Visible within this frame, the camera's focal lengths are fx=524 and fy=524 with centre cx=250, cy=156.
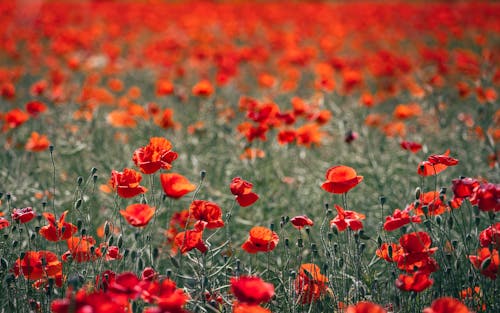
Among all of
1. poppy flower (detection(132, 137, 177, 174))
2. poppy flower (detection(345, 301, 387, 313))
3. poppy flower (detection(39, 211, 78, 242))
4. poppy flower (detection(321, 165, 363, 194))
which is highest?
poppy flower (detection(132, 137, 177, 174))

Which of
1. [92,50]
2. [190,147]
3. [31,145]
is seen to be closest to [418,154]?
[190,147]

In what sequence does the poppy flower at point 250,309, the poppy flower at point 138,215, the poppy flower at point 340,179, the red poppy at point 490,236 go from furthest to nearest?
1. the poppy flower at point 340,179
2. the red poppy at point 490,236
3. the poppy flower at point 138,215
4. the poppy flower at point 250,309

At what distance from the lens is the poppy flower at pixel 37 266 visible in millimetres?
1723

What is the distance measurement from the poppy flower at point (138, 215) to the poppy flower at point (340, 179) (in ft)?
2.03

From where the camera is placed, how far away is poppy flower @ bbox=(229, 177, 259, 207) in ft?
5.99

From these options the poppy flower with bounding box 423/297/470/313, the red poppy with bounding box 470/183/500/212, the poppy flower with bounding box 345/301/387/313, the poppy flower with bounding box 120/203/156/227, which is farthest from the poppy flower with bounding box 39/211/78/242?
the red poppy with bounding box 470/183/500/212

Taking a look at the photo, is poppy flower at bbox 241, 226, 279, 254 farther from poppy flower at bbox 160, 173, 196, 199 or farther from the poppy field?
poppy flower at bbox 160, 173, 196, 199

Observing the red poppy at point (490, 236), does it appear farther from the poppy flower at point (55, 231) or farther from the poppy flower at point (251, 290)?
the poppy flower at point (55, 231)

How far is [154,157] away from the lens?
1.79m

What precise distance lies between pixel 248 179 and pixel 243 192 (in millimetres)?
1196

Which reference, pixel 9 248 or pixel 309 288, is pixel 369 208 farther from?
pixel 9 248

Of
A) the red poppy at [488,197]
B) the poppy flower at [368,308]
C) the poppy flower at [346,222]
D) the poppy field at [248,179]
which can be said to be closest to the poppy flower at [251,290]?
the poppy field at [248,179]

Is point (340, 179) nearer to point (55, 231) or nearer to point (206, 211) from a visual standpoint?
point (206, 211)

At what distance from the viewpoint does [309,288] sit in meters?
1.79
